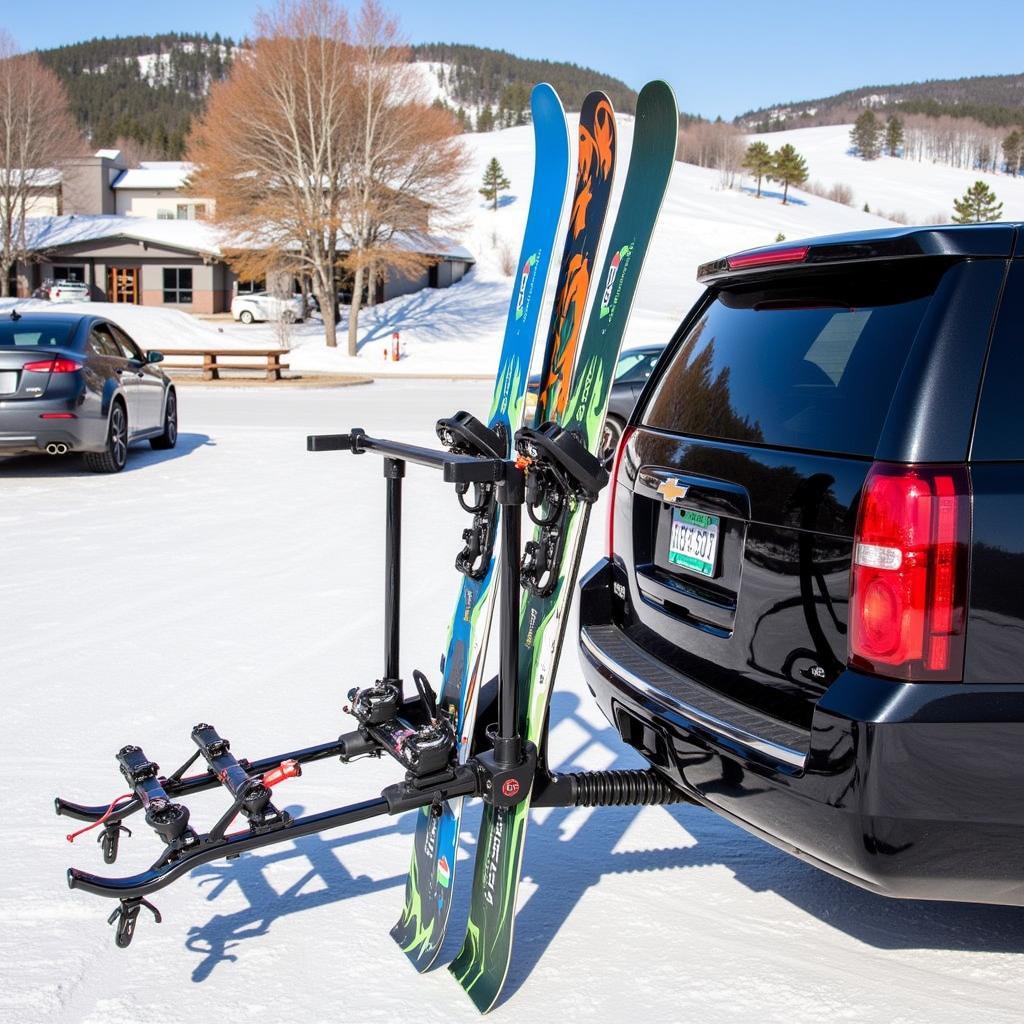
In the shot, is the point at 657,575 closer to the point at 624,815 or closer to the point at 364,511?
the point at 624,815

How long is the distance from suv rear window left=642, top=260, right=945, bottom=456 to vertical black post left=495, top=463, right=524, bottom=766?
0.70 m

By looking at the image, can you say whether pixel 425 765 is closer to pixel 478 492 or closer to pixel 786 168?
pixel 478 492

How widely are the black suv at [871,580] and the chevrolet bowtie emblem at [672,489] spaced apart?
0.12 ft

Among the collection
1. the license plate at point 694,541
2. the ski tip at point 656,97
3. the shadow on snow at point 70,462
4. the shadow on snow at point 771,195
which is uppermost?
the shadow on snow at point 771,195

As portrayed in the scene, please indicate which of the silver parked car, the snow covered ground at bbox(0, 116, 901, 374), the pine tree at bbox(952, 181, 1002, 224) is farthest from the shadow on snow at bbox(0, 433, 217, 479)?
the pine tree at bbox(952, 181, 1002, 224)

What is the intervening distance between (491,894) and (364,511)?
7362 mm

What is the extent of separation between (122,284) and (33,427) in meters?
53.6

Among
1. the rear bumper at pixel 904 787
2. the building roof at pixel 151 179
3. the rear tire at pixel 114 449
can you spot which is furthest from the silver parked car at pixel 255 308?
the rear bumper at pixel 904 787

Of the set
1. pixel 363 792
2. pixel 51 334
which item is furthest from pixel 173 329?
pixel 363 792

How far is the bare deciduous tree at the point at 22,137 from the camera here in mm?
57750

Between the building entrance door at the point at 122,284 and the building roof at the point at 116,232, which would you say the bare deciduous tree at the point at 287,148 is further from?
the building entrance door at the point at 122,284

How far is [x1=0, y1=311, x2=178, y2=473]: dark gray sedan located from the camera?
34.8ft

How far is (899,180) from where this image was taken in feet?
470

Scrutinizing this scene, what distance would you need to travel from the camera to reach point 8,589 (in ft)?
23.0
